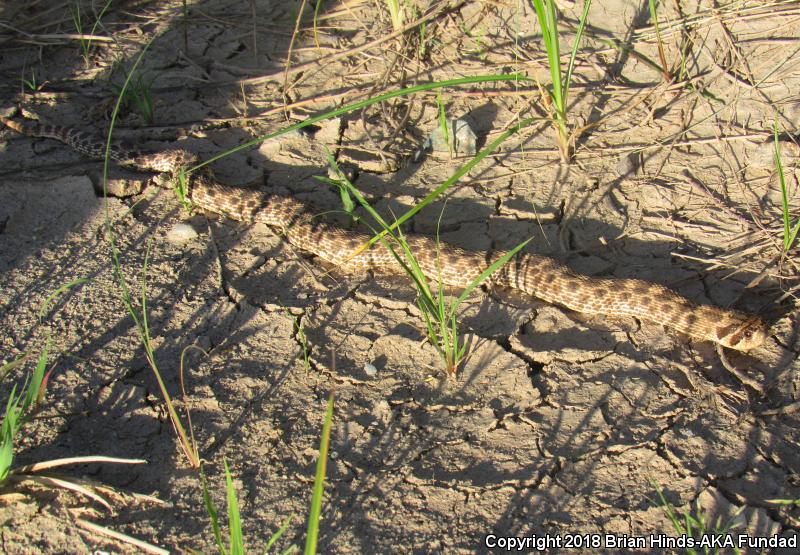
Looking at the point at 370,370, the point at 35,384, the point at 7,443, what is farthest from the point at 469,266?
the point at 7,443

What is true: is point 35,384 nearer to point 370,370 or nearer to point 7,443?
point 7,443

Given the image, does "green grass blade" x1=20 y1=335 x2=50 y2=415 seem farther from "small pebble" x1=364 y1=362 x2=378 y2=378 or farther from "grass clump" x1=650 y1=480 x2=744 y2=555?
"grass clump" x1=650 y1=480 x2=744 y2=555

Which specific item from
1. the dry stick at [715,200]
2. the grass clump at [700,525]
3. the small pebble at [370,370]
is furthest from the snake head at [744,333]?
the small pebble at [370,370]

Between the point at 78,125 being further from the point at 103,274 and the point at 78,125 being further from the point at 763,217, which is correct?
the point at 763,217

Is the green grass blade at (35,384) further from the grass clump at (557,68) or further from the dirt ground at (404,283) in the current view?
the grass clump at (557,68)

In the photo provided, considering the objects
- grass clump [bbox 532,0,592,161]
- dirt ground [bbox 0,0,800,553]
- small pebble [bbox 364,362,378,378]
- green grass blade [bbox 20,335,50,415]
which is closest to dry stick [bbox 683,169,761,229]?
dirt ground [bbox 0,0,800,553]

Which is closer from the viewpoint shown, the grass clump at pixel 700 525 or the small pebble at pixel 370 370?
the grass clump at pixel 700 525

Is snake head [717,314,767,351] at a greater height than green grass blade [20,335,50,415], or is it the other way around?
snake head [717,314,767,351]
